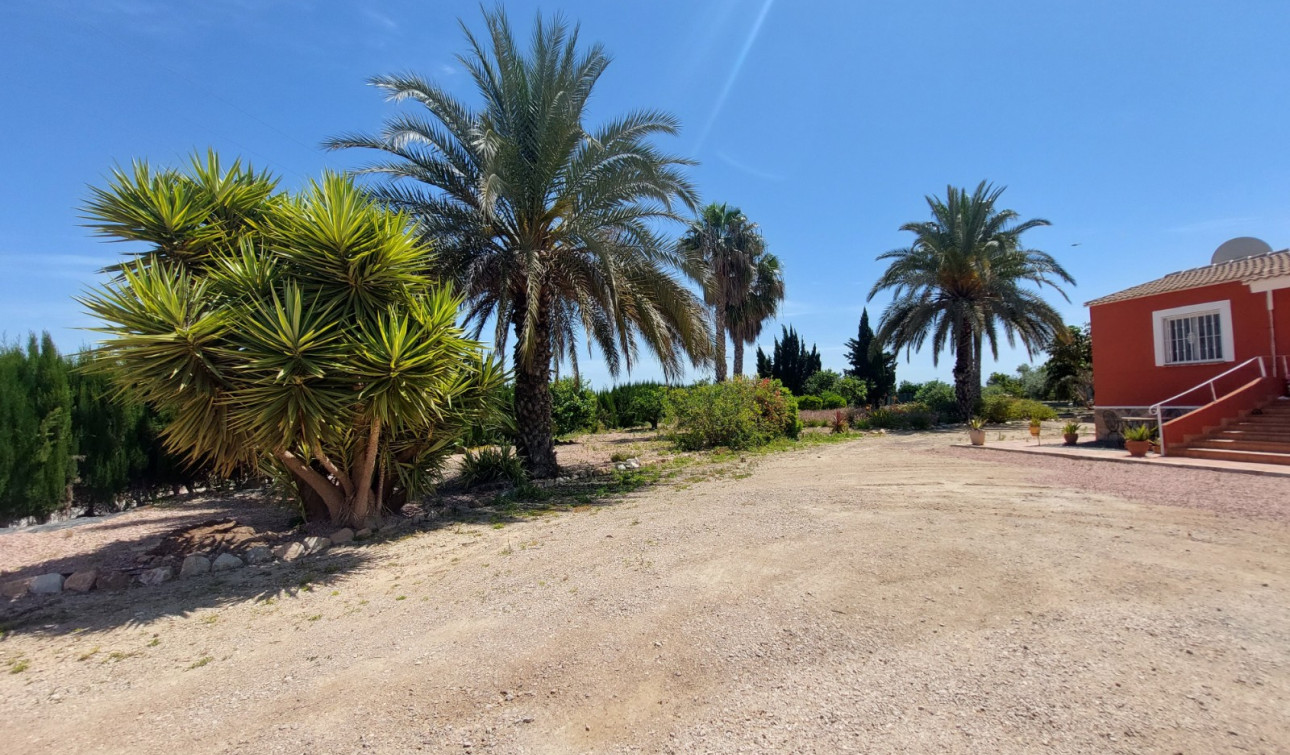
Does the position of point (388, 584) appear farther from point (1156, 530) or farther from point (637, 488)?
point (1156, 530)

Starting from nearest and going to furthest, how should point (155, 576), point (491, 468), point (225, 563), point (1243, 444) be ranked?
point (155, 576) < point (225, 563) < point (491, 468) < point (1243, 444)

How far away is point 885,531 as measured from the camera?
608 centimetres

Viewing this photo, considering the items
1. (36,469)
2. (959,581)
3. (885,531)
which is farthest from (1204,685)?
(36,469)

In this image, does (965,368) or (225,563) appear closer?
(225,563)

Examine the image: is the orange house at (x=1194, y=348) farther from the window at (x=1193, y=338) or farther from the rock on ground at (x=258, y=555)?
the rock on ground at (x=258, y=555)

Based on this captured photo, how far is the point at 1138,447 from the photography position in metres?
12.0

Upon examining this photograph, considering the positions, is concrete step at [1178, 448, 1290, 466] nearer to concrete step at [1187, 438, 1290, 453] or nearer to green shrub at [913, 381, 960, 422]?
concrete step at [1187, 438, 1290, 453]

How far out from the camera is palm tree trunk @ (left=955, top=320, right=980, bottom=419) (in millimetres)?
24266

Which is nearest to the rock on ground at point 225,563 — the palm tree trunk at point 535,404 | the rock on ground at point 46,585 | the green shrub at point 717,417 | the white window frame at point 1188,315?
the rock on ground at point 46,585

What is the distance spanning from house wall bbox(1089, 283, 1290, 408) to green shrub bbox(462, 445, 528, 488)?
15096 millimetres

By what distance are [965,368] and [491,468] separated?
848 inches

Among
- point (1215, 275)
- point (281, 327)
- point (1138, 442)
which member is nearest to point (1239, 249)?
point (1215, 275)

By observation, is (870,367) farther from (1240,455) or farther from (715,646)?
(715,646)

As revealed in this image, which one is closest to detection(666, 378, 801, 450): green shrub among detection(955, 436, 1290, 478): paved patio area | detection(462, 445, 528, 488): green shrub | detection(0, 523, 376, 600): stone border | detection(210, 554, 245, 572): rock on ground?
detection(955, 436, 1290, 478): paved patio area
